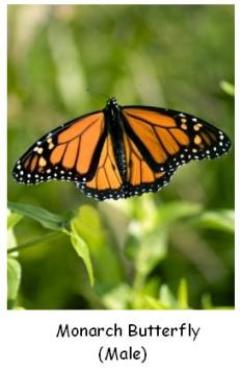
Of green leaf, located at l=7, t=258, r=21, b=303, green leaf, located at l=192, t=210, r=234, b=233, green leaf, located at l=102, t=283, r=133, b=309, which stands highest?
green leaf, located at l=192, t=210, r=234, b=233

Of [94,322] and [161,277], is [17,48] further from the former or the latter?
[94,322]

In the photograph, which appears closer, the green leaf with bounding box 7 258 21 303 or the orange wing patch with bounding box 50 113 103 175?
the green leaf with bounding box 7 258 21 303

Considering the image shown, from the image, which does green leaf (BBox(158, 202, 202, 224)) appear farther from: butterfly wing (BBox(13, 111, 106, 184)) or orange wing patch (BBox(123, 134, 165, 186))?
butterfly wing (BBox(13, 111, 106, 184))

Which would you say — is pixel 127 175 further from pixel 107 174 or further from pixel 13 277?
pixel 13 277

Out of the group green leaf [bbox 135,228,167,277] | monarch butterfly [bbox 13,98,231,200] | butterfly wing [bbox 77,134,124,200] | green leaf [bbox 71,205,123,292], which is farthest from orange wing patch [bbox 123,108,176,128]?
green leaf [bbox 135,228,167,277]

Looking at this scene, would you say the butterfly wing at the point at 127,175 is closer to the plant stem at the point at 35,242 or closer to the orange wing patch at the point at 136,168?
the orange wing patch at the point at 136,168

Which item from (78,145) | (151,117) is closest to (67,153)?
(78,145)
